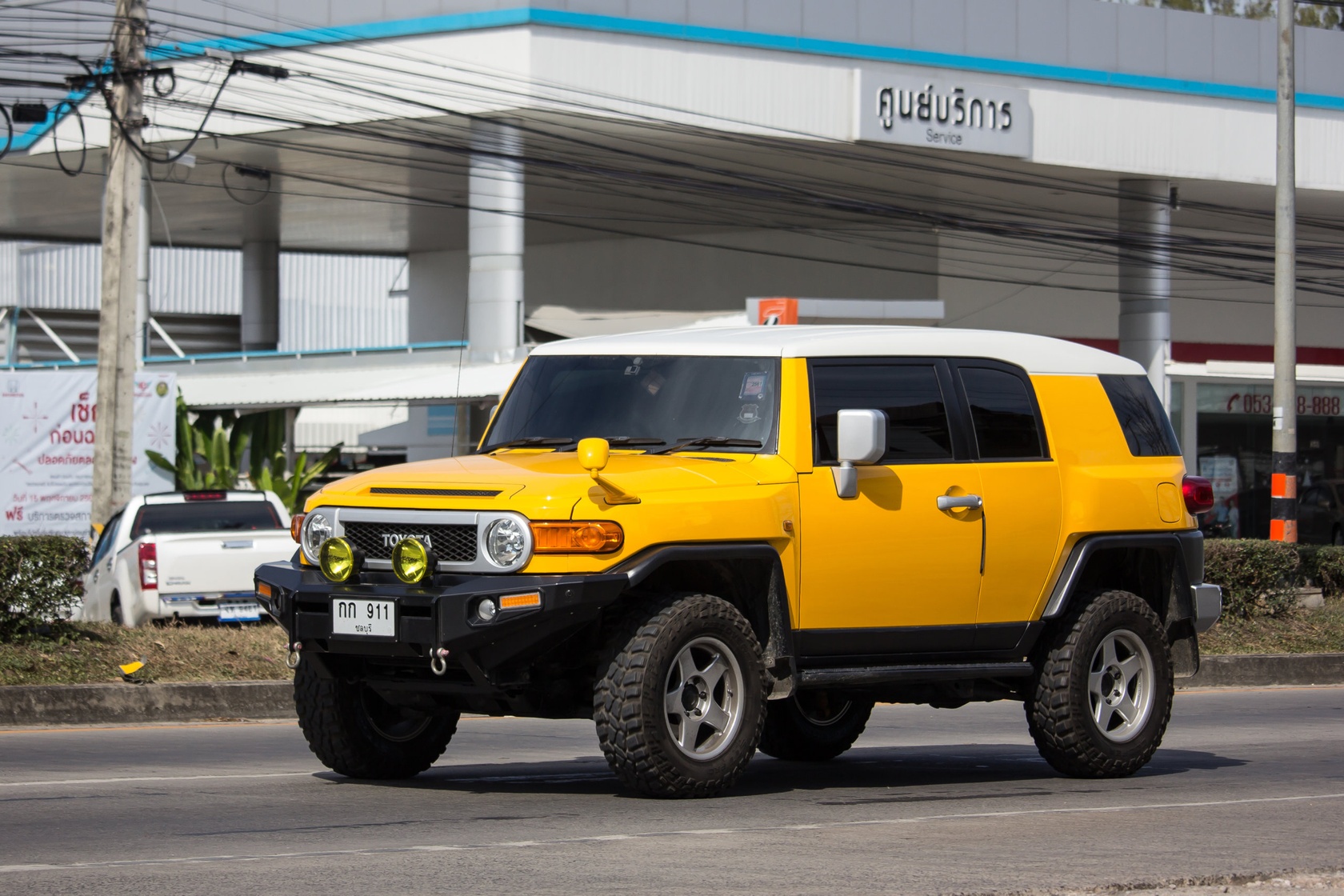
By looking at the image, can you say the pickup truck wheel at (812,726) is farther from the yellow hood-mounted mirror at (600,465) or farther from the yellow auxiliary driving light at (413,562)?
the yellow auxiliary driving light at (413,562)

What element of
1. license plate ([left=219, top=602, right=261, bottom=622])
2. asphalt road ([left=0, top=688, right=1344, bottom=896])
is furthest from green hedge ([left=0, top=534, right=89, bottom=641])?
license plate ([left=219, top=602, right=261, bottom=622])

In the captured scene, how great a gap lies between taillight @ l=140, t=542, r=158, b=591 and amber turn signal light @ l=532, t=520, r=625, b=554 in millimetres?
11298

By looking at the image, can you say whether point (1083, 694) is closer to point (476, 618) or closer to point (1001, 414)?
point (1001, 414)

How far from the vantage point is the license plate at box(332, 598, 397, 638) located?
762 cm

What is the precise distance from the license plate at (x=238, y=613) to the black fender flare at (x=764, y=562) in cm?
1085

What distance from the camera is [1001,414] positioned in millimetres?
9023

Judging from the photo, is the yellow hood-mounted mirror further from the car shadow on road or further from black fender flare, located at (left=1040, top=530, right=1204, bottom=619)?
black fender flare, located at (left=1040, top=530, right=1204, bottom=619)

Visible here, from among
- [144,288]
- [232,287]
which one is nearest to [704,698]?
[144,288]

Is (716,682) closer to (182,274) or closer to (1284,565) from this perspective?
(1284,565)

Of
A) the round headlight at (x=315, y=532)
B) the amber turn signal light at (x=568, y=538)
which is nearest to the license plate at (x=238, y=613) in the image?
the round headlight at (x=315, y=532)

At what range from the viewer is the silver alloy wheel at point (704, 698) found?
25.3 feet

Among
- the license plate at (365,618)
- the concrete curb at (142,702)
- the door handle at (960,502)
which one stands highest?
the door handle at (960,502)

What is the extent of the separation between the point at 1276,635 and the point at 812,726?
29.9 ft

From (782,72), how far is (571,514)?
29.6 m
